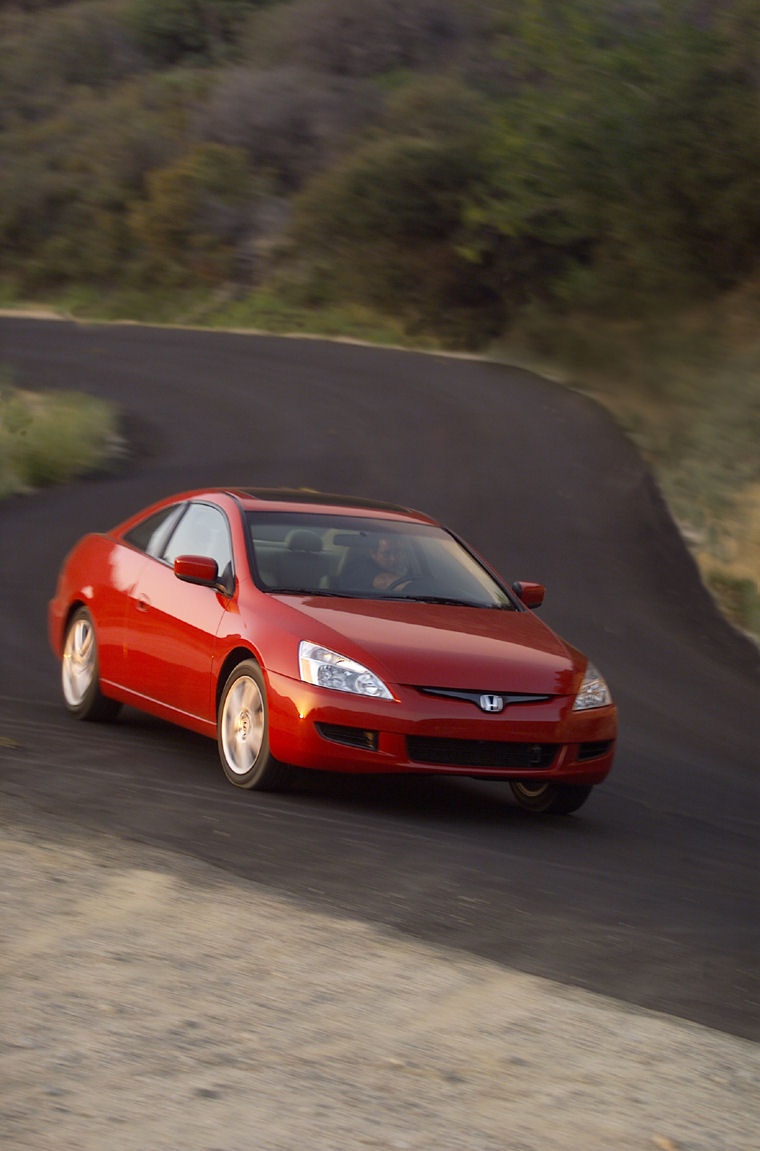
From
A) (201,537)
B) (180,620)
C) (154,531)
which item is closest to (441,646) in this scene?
(180,620)

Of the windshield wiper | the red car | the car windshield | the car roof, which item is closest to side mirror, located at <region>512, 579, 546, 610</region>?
the red car

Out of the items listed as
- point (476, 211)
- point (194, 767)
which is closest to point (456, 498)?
point (194, 767)

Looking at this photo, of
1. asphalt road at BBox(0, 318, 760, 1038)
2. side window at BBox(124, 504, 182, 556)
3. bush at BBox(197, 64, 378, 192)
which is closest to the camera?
asphalt road at BBox(0, 318, 760, 1038)

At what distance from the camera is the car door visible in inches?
348

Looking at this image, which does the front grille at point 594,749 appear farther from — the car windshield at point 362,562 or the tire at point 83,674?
the tire at point 83,674

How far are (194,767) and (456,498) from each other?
12.7 meters

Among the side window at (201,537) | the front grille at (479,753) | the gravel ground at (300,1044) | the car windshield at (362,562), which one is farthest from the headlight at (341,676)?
the gravel ground at (300,1044)

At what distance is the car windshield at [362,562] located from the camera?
9.05 m

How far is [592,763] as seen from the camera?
849 centimetres

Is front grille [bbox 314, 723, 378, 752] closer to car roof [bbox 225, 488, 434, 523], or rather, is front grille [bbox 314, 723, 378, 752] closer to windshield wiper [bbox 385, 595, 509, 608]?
windshield wiper [bbox 385, 595, 509, 608]

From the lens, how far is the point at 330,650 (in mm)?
8078

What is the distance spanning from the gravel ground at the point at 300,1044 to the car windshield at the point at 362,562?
3.00 m

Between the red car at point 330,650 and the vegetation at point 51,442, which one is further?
the vegetation at point 51,442

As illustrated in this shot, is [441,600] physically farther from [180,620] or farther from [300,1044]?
[300,1044]
